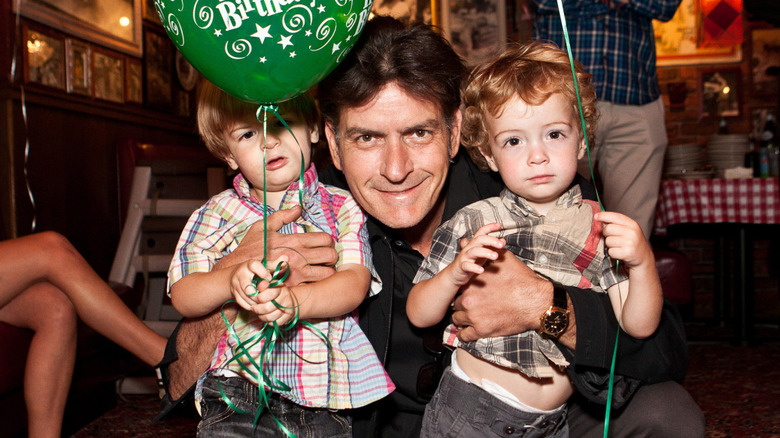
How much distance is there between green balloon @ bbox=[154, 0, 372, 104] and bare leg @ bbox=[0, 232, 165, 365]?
1456 mm

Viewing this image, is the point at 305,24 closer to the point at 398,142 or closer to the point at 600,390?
the point at 398,142

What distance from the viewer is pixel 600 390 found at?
Answer: 134 centimetres

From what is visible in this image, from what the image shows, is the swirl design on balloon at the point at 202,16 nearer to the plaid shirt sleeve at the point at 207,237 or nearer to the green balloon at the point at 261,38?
the green balloon at the point at 261,38

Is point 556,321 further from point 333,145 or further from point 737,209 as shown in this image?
point 737,209

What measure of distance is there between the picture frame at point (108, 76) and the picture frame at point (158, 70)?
30 centimetres

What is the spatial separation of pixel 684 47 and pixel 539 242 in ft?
15.5

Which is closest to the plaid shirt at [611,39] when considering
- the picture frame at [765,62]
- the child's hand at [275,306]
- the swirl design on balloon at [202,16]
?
the swirl design on balloon at [202,16]

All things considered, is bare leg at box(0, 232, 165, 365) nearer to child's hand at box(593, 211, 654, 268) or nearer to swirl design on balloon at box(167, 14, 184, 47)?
swirl design on balloon at box(167, 14, 184, 47)

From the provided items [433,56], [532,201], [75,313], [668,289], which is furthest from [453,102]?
[668,289]

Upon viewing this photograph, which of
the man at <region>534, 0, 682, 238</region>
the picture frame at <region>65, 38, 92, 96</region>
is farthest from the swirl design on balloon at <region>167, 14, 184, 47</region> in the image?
the picture frame at <region>65, 38, 92, 96</region>

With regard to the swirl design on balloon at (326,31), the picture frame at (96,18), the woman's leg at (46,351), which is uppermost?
the picture frame at (96,18)

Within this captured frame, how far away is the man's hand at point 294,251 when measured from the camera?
4.34 ft

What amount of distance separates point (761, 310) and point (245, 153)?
507 cm

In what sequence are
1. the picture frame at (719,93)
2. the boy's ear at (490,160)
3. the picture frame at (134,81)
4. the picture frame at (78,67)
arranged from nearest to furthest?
the boy's ear at (490,160), the picture frame at (78,67), the picture frame at (134,81), the picture frame at (719,93)
